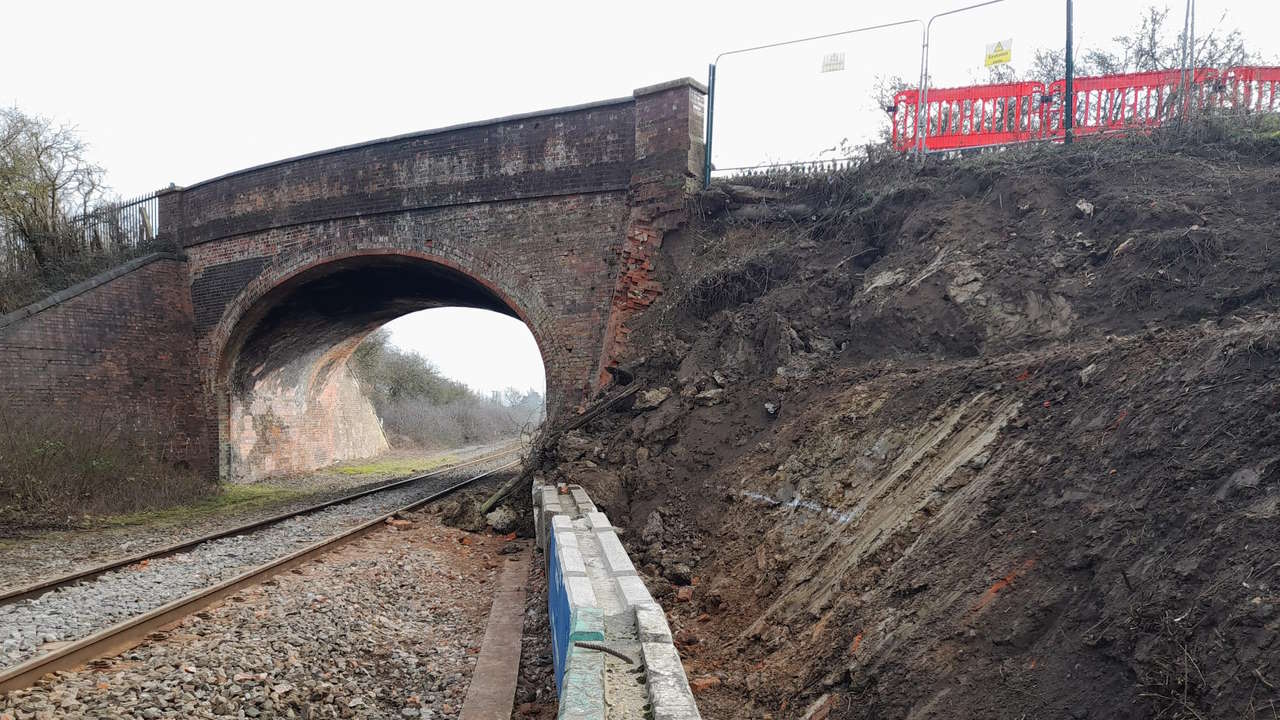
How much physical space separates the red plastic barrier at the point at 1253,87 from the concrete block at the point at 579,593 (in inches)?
343

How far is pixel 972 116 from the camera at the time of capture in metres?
9.34

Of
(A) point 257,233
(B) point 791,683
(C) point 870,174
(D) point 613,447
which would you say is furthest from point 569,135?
(B) point 791,683

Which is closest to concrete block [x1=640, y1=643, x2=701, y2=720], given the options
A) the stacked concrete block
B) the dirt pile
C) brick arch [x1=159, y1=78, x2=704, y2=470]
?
the stacked concrete block

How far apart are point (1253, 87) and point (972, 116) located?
288 centimetres

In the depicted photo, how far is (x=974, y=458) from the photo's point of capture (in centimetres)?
447

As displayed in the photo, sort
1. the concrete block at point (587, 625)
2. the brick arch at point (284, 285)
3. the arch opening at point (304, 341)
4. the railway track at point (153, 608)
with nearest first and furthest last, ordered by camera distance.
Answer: the concrete block at point (587, 625) → the railway track at point (153, 608) → the brick arch at point (284, 285) → the arch opening at point (304, 341)

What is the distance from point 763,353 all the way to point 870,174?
10.1 ft

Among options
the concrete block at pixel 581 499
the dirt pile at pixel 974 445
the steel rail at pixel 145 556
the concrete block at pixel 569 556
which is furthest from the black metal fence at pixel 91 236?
the concrete block at pixel 569 556

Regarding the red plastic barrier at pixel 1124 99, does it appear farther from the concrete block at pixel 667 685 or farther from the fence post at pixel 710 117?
the concrete block at pixel 667 685

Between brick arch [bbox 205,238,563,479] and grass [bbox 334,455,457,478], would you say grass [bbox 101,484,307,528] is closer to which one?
brick arch [bbox 205,238,563,479]

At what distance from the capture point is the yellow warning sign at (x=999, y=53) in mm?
8859

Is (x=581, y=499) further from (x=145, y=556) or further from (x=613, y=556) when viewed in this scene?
(x=145, y=556)

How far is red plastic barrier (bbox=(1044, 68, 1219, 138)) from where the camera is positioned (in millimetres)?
8117

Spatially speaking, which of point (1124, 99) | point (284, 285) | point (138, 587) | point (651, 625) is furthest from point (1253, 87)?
point (284, 285)
